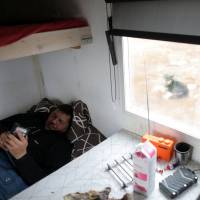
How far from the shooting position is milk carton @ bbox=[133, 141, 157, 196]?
102cm

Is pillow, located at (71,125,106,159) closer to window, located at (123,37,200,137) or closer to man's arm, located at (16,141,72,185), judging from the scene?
man's arm, located at (16,141,72,185)

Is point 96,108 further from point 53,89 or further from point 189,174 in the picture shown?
point 189,174

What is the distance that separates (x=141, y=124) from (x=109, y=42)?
55 cm

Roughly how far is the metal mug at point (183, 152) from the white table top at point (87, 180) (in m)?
0.05

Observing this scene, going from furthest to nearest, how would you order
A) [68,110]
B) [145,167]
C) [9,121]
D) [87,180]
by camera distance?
[9,121] → [68,110] → [87,180] → [145,167]

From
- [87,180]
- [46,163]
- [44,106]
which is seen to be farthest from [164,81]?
[44,106]

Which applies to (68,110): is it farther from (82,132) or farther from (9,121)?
(9,121)

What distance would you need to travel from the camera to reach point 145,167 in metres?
1.03

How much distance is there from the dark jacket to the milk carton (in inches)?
24.8

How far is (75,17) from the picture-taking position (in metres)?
1.65

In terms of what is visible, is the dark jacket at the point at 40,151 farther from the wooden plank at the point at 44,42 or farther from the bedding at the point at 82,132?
the wooden plank at the point at 44,42

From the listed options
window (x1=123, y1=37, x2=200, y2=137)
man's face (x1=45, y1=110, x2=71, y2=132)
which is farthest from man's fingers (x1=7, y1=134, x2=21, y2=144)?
window (x1=123, y1=37, x2=200, y2=137)

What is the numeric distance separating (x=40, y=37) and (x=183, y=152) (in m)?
1.01

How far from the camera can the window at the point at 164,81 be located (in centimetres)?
125
